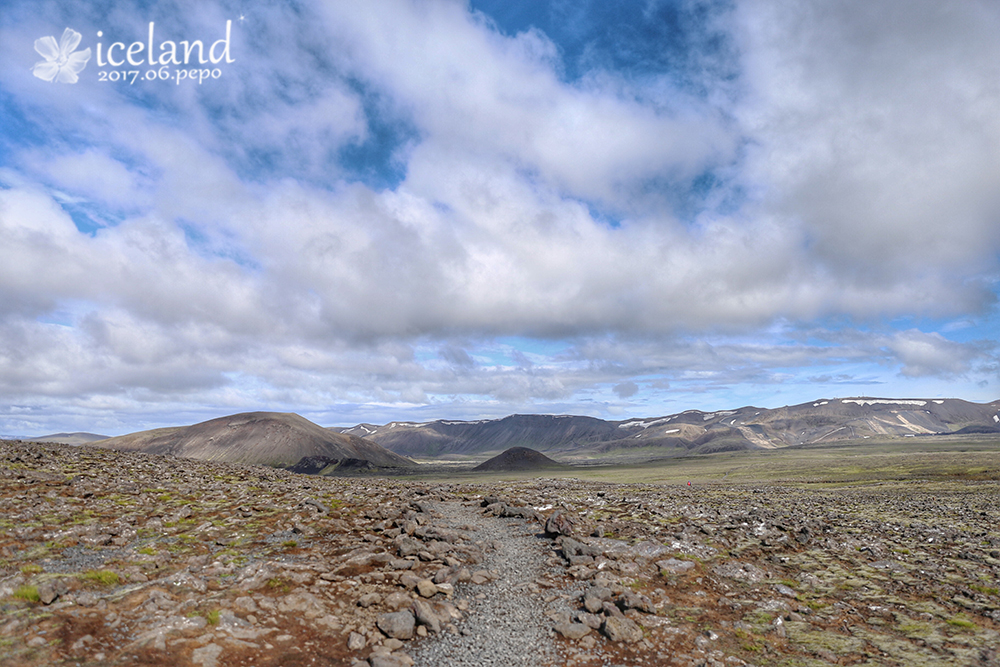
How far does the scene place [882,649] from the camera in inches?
618

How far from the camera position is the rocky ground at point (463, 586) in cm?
1517

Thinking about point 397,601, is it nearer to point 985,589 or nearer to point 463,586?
point 463,586

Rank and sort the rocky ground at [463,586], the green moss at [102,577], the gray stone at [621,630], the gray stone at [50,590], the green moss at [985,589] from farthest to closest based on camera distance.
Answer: the green moss at [985,589] → the green moss at [102,577] → the gray stone at [621,630] → the gray stone at [50,590] → the rocky ground at [463,586]

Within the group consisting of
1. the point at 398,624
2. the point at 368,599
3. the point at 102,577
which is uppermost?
the point at 102,577

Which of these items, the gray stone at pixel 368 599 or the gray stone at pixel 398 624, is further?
the gray stone at pixel 368 599

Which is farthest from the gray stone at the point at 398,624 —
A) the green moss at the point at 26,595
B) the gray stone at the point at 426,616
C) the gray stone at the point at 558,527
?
the gray stone at the point at 558,527

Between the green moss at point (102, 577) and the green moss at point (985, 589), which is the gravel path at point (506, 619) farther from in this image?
the green moss at point (985, 589)

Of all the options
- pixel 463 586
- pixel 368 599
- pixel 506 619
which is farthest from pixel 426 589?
pixel 506 619

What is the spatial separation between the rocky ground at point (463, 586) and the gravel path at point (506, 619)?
0.26 ft

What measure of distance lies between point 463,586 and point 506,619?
3.13m

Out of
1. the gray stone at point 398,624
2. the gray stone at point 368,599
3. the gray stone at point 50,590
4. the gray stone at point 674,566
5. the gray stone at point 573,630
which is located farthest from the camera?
the gray stone at point 674,566

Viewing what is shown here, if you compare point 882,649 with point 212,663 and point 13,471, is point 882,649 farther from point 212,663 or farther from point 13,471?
point 13,471

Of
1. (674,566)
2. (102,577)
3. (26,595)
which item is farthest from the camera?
(674,566)

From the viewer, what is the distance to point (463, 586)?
20422 millimetres
